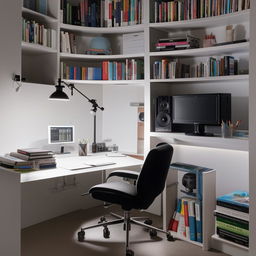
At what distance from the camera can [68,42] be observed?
3.73 metres

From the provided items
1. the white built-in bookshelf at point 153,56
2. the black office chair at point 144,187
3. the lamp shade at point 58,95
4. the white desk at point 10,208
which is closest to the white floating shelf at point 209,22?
the white built-in bookshelf at point 153,56

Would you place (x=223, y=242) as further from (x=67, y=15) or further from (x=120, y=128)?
(x=67, y=15)

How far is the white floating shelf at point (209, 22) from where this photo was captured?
303 centimetres

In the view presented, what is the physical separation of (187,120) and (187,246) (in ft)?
3.84

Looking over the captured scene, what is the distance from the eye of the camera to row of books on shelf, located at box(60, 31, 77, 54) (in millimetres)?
3667

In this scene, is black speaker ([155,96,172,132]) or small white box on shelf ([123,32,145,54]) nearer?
black speaker ([155,96,172,132])

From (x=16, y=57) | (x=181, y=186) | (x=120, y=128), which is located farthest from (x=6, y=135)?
(x=181, y=186)

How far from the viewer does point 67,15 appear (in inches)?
148

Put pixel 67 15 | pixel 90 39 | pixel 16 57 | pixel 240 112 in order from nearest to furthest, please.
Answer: pixel 16 57 → pixel 240 112 → pixel 67 15 → pixel 90 39

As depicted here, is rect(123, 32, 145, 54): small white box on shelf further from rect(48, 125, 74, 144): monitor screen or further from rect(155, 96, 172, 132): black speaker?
rect(48, 125, 74, 144): monitor screen

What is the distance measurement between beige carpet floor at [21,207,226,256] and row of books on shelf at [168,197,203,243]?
3.4 inches

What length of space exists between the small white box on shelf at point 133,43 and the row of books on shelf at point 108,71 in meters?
0.12

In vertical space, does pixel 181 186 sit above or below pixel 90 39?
below

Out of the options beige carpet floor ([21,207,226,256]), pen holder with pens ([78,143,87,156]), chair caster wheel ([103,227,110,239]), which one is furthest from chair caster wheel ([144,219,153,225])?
pen holder with pens ([78,143,87,156])
